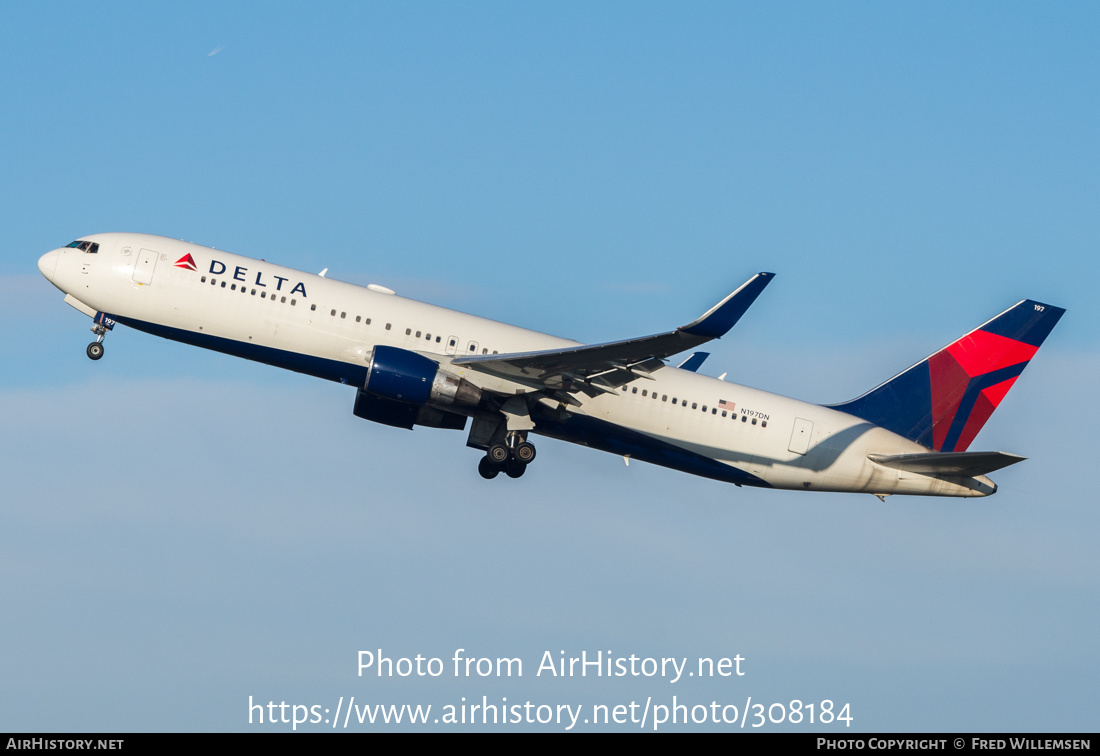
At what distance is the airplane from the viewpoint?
38.9 meters

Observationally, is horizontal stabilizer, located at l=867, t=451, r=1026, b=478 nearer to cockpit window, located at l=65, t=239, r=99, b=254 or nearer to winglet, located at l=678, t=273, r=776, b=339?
winglet, located at l=678, t=273, r=776, b=339

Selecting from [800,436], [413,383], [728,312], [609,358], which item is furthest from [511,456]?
[728,312]

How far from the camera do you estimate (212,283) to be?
39.3 metres

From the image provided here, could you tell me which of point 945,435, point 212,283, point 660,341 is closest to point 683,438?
point 660,341

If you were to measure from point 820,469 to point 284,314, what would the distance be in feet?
63.9

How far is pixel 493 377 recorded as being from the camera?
129 feet

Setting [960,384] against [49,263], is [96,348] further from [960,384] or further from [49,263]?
[960,384]

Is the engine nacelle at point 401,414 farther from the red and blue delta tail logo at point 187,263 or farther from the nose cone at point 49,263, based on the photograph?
the nose cone at point 49,263

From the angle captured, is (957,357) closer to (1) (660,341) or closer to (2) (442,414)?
(1) (660,341)

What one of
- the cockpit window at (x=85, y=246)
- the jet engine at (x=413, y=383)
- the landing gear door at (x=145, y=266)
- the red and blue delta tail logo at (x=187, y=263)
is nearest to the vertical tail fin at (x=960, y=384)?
the jet engine at (x=413, y=383)

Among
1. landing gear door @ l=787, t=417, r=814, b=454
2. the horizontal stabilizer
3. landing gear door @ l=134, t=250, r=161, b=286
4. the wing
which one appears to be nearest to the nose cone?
landing gear door @ l=134, t=250, r=161, b=286

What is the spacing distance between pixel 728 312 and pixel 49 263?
22.8 meters
